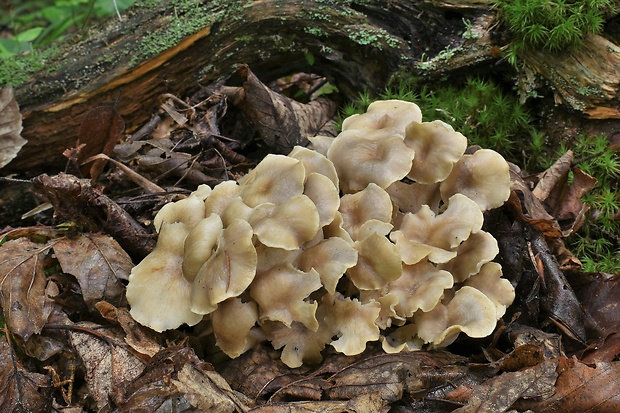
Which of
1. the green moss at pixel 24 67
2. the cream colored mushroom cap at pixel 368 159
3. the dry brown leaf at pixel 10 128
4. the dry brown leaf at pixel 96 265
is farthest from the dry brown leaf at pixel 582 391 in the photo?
the green moss at pixel 24 67

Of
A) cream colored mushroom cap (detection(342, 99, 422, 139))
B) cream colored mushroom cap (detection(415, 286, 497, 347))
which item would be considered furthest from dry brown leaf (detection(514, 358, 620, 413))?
cream colored mushroom cap (detection(342, 99, 422, 139))

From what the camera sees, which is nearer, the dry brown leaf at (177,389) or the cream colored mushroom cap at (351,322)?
the dry brown leaf at (177,389)

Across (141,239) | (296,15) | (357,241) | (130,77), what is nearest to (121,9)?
(130,77)

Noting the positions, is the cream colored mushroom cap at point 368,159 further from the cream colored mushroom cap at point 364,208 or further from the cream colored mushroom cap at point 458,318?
the cream colored mushroom cap at point 458,318

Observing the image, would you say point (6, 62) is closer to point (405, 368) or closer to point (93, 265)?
point (93, 265)

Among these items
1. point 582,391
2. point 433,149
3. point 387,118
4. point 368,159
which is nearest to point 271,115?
point 387,118

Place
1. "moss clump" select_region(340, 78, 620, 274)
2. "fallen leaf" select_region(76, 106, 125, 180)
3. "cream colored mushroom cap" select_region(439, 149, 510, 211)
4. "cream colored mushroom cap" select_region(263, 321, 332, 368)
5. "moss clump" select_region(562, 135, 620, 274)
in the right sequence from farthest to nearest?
1. "fallen leaf" select_region(76, 106, 125, 180)
2. "moss clump" select_region(340, 78, 620, 274)
3. "moss clump" select_region(562, 135, 620, 274)
4. "cream colored mushroom cap" select_region(439, 149, 510, 211)
5. "cream colored mushroom cap" select_region(263, 321, 332, 368)

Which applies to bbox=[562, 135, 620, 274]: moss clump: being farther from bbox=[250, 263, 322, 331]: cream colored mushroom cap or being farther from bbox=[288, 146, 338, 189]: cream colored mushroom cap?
bbox=[250, 263, 322, 331]: cream colored mushroom cap
